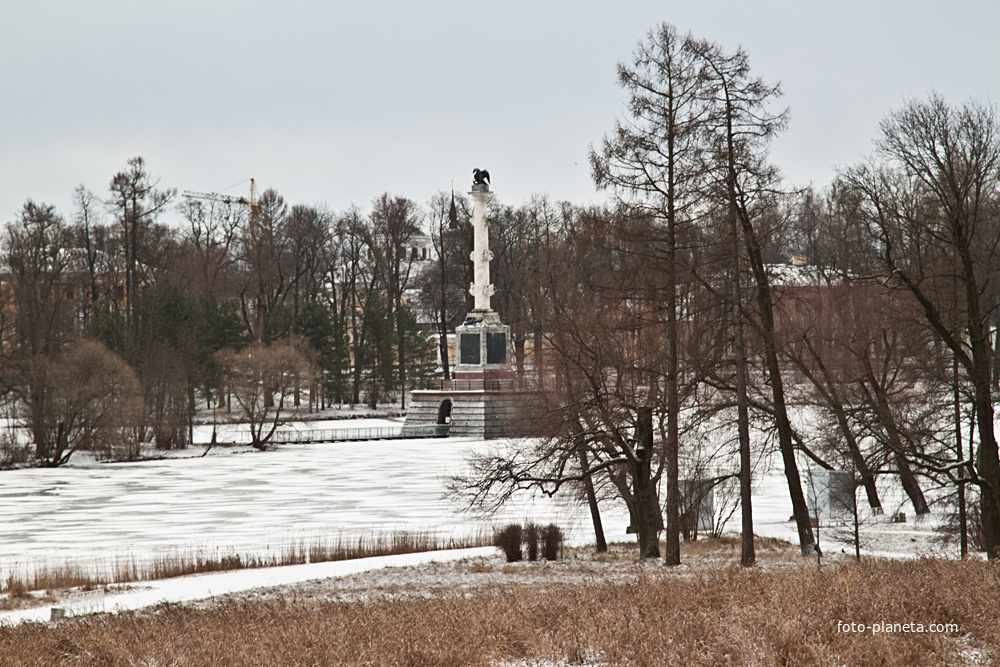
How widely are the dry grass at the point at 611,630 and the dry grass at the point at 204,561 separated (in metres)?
6.32

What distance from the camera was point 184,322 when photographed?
52.7 meters

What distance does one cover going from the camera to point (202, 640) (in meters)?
7.90

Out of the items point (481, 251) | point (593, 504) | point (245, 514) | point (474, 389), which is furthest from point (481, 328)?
point (593, 504)

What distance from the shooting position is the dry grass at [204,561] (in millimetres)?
15562

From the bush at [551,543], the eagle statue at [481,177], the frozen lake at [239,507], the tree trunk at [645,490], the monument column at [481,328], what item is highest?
the eagle statue at [481,177]

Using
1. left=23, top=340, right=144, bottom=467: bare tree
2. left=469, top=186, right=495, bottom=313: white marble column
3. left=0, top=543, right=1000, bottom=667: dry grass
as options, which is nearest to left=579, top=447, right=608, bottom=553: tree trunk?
left=0, top=543, right=1000, bottom=667: dry grass

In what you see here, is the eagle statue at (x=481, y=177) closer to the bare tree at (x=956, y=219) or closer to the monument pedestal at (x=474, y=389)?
the monument pedestal at (x=474, y=389)

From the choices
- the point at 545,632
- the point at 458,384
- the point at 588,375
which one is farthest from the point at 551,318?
the point at 458,384

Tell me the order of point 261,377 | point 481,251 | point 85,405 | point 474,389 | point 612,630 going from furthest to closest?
point 481,251 < point 474,389 < point 261,377 < point 85,405 < point 612,630

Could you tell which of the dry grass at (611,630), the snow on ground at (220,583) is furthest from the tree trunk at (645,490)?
the dry grass at (611,630)

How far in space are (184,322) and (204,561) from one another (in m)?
37.4

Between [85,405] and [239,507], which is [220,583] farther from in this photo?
→ [85,405]

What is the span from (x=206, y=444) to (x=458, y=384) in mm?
15046

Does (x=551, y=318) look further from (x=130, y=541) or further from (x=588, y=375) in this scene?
(x=130, y=541)
